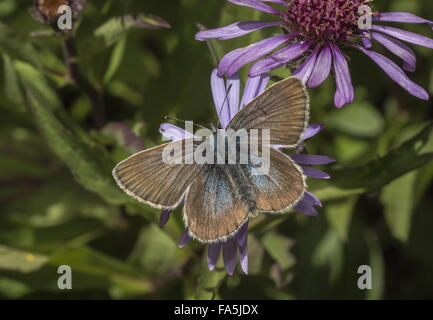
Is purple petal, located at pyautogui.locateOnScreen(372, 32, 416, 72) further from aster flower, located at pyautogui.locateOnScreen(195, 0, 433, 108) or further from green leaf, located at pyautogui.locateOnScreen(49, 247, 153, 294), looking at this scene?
green leaf, located at pyautogui.locateOnScreen(49, 247, 153, 294)

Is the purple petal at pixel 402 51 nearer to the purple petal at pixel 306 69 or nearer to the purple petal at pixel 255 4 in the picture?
the purple petal at pixel 306 69

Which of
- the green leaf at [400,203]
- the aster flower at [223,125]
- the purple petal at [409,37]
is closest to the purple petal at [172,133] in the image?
the aster flower at [223,125]

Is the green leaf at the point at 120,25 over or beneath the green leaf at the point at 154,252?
over

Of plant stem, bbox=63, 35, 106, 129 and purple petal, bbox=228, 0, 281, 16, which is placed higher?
plant stem, bbox=63, 35, 106, 129

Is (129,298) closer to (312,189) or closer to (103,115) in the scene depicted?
(103,115)

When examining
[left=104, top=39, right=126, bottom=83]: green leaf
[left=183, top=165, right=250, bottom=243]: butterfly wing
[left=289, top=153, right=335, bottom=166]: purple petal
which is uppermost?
[left=104, top=39, right=126, bottom=83]: green leaf

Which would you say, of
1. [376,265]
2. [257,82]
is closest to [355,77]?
[376,265]

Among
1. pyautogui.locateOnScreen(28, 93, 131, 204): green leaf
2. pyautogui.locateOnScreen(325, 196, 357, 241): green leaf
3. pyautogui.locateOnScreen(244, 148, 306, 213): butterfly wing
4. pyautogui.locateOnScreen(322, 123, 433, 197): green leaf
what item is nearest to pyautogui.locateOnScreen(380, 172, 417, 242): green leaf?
pyautogui.locateOnScreen(325, 196, 357, 241): green leaf
